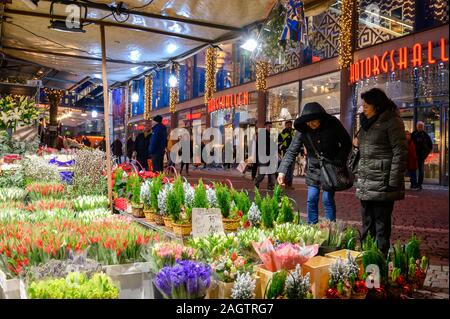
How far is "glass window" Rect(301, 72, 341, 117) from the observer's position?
15.0m

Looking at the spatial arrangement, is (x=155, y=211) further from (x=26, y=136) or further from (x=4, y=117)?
(x=26, y=136)

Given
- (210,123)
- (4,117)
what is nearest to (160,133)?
(4,117)

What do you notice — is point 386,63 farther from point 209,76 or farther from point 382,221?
point 382,221

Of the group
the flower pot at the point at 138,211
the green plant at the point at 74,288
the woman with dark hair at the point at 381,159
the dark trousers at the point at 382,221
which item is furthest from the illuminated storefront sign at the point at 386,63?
the green plant at the point at 74,288

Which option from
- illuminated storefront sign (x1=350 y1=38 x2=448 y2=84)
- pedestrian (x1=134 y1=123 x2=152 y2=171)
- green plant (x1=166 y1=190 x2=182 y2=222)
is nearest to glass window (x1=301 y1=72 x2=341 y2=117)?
illuminated storefront sign (x1=350 y1=38 x2=448 y2=84)

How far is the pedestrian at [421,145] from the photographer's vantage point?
10219 mm

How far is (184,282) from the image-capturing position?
1975mm

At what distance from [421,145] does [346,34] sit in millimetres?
4762

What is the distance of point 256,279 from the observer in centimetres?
239

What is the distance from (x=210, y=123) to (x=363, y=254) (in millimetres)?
20151

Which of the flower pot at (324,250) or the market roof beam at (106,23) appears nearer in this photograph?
the flower pot at (324,250)

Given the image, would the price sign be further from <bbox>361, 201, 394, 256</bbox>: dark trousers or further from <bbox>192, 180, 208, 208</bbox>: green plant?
<bbox>361, 201, 394, 256</bbox>: dark trousers

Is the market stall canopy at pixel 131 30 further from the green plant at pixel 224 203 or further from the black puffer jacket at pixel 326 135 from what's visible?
the green plant at pixel 224 203

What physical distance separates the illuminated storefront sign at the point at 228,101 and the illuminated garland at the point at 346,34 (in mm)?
6593
